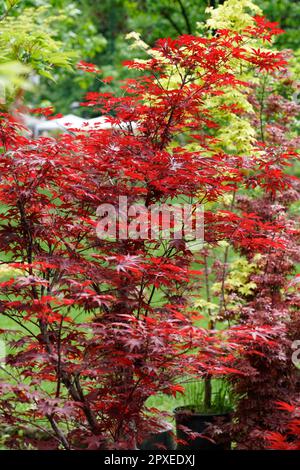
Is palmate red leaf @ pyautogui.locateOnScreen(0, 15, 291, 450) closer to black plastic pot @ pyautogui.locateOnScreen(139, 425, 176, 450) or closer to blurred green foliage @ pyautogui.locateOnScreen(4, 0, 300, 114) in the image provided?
black plastic pot @ pyautogui.locateOnScreen(139, 425, 176, 450)

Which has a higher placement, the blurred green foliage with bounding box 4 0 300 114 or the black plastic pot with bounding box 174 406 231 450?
the blurred green foliage with bounding box 4 0 300 114

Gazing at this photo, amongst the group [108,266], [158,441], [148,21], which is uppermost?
[148,21]

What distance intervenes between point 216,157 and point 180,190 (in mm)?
299

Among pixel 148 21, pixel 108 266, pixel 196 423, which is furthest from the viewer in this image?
pixel 148 21

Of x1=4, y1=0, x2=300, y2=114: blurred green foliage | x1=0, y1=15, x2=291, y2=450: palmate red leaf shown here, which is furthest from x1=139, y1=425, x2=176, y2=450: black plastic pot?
x1=4, y1=0, x2=300, y2=114: blurred green foliage

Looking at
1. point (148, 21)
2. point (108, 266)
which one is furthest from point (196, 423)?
point (148, 21)

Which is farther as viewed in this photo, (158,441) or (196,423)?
(196,423)

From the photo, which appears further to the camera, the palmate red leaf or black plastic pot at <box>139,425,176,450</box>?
black plastic pot at <box>139,425,176,450</box>

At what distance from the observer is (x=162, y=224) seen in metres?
3.57

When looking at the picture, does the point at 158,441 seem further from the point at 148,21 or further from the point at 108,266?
the point at 148,21

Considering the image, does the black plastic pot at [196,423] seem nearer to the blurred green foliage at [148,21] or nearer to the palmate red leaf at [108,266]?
the palmate red leaf at [108,266]

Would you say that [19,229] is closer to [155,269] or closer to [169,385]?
[155,269]

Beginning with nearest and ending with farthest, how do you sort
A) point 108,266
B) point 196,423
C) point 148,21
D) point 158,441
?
point 108,266 < point 158,441 < point 196,423 < point 148,21

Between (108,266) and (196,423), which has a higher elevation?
(108,266)
